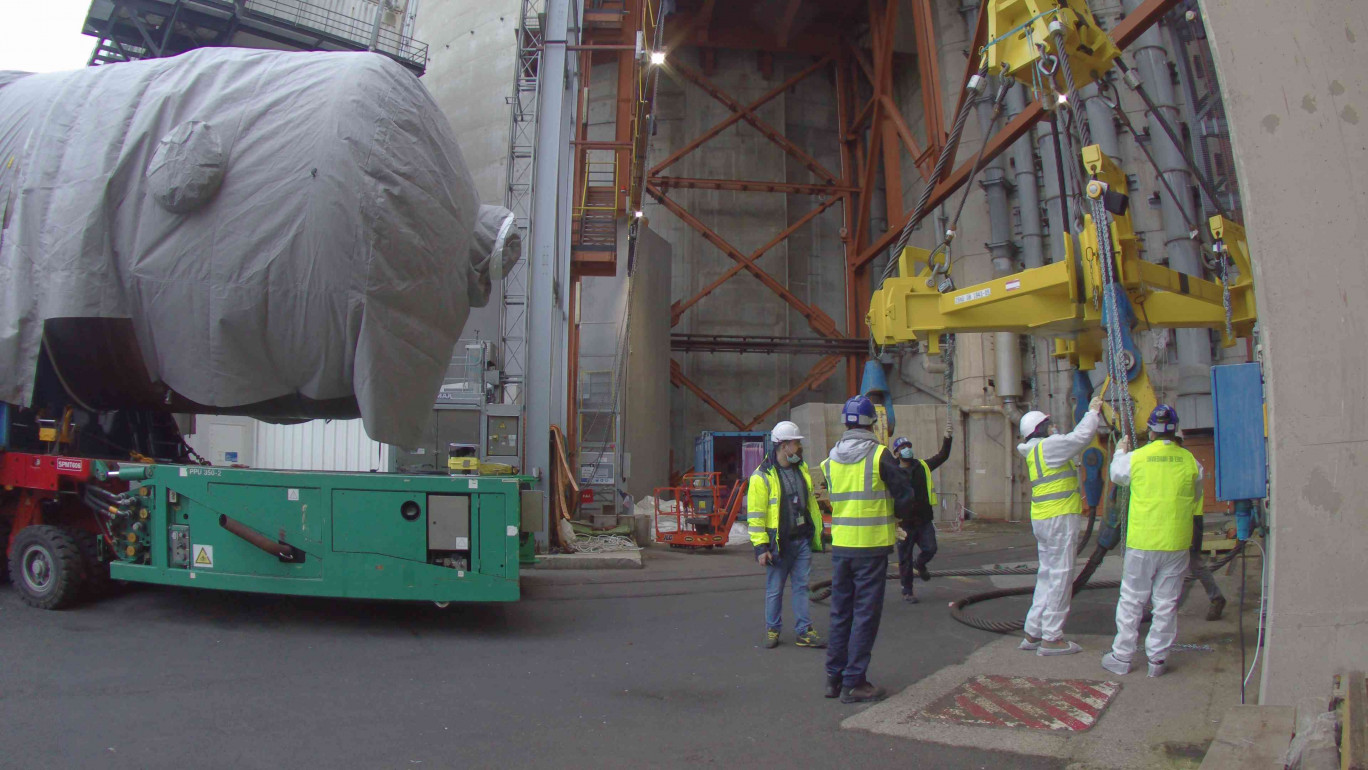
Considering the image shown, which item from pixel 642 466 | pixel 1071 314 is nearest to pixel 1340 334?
pixel 1071 314

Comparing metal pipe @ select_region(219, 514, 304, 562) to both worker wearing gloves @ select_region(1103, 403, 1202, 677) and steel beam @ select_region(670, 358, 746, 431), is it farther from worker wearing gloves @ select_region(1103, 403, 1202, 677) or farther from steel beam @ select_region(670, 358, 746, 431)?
steel beam @ select_region(670, 358, 746, 431)

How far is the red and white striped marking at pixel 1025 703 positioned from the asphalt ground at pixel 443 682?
46 cm

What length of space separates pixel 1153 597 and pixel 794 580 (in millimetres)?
2457

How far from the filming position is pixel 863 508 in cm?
501

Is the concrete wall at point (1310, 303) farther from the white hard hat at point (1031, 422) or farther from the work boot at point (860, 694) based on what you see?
the white hard hat at point (1031, 422)

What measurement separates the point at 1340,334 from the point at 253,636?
7.31 metres

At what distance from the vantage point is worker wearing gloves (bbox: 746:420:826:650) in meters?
6.35

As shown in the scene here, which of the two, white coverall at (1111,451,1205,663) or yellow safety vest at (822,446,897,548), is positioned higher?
yellow safety vest at (822,446,897,548)

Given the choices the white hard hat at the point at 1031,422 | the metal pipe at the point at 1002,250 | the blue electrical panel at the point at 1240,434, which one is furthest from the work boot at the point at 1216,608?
the metal pipe at the point at 1002,250

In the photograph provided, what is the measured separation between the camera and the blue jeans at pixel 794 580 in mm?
6445

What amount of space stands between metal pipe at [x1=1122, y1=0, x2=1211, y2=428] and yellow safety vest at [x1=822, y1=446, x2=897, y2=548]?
13.7m

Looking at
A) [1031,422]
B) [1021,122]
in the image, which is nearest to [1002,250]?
[1021,122]

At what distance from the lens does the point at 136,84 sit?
7.07 metres

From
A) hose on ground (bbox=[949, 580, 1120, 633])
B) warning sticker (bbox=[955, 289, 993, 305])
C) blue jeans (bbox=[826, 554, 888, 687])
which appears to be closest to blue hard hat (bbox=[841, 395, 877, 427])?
blue jeans (bbox=[826, 554, 888, 687])
